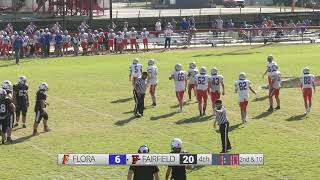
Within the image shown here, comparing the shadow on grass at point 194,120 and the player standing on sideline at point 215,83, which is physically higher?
the player standing on sideline at point 215,83

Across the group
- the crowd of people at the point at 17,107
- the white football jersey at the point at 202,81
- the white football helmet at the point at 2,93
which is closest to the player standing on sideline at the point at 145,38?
the white football jersey at the point at 202,81

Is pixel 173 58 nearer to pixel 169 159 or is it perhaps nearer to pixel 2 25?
pixel 2 25

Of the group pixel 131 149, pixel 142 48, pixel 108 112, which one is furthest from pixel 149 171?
pixel 142 48

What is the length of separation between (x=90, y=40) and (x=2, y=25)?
32.3ft

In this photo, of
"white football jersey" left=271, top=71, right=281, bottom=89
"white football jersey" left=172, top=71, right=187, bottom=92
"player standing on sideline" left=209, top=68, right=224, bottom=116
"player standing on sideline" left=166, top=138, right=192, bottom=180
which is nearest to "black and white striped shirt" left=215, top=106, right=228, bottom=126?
"player standing on sideline" left=166, top=138, right=192, bottom=180

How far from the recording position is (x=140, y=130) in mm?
20859

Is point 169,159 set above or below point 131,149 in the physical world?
above

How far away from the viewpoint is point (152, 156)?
11031mm

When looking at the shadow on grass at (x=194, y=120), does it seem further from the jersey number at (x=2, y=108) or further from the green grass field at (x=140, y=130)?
the jersey number at (x=2, y=108)

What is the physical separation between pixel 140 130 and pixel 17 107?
13.3 ft
